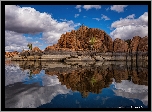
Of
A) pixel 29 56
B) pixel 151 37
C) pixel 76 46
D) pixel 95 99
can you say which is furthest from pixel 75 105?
pixel 76 46

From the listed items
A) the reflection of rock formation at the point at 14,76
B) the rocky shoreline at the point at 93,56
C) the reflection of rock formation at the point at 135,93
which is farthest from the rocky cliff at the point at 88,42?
the reflection of rock formation at the point at 135,93

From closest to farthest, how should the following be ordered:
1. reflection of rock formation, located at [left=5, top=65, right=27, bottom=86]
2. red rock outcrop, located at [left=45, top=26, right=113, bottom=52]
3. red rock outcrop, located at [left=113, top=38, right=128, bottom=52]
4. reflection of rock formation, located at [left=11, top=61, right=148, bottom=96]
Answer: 1. reflection of rock formation, located at [left=11, top=61, right=148, bottom=96]
2. reflection of rock formation, located at [left=5, top=65, right=27, bottom=86]
3. red rock outcrop, located at [left=113, top=38, right=128, bottom=52]
4. red rock outcrop, located at [left=45, top=26, right=113, bottom=52]

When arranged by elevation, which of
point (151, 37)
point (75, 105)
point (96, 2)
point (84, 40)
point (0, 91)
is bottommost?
point (75, 105)

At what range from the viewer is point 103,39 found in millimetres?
129250

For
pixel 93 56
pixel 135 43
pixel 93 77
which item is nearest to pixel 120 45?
pixel 135 43

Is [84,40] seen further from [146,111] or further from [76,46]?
[146,111]

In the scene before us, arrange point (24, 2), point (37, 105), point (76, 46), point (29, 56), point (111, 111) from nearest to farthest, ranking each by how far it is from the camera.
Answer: point (111, 111)
point (24, 2)
point (37, 105)
point (29, 56)
point (76, 46)

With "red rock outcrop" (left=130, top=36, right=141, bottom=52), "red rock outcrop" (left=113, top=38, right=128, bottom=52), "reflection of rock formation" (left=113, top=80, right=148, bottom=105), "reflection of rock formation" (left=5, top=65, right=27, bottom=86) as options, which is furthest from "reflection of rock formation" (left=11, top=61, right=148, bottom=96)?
"red rock outcrop" (left=113, top=38, right=128, bottom=52)

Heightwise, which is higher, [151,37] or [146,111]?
[151,37]

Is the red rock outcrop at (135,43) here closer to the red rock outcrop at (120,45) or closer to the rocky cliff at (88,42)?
the rocky cliff at (88,42)

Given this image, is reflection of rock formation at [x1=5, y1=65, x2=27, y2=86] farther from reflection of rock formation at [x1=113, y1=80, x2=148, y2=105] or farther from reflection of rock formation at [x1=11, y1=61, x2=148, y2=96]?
reflection of rock formation at [x1=113, y1=80, x2=148, y2=105]

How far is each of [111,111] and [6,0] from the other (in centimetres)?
531

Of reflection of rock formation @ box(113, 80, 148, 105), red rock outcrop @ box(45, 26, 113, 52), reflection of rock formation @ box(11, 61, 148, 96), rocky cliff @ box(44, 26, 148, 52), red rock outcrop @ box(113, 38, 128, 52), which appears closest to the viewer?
reflection of rock formation @ box(113, 80, 148, 105)

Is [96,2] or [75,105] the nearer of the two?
[96,2]
